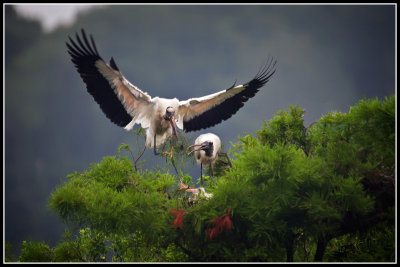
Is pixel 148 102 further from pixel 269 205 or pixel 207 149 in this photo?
pixel 269 205

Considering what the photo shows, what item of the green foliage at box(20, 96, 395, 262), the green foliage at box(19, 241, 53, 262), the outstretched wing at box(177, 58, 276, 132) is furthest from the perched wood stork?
the green foliage at box(19, 241, 53, 262)

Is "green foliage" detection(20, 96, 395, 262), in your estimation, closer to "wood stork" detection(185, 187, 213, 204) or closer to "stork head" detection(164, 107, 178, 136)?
"wood stork" detection(185, 187, 213, 204)

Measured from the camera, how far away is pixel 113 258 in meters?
3.59

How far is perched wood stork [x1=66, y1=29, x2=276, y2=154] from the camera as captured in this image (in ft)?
11.0

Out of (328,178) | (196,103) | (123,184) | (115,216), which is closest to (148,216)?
(115,216)

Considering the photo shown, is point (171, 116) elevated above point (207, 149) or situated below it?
above

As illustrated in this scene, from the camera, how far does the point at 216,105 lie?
4016 millimetres

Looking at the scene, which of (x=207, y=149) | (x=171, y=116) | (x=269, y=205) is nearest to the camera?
(x=269, y=205)

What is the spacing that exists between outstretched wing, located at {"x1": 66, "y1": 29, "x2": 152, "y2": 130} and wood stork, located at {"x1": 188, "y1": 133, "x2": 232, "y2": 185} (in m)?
0.68

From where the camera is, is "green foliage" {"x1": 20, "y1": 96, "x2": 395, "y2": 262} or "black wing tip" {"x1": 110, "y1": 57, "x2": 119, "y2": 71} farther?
"black wing tip" {"x1": 110, "y1": 57, "x2": 119, "y2": 71}

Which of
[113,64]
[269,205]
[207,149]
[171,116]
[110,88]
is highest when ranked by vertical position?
[113,64]

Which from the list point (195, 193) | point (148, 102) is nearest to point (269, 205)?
point (195, 193)

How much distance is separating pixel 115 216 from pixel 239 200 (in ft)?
2.87

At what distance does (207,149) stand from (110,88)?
3.56 ft
